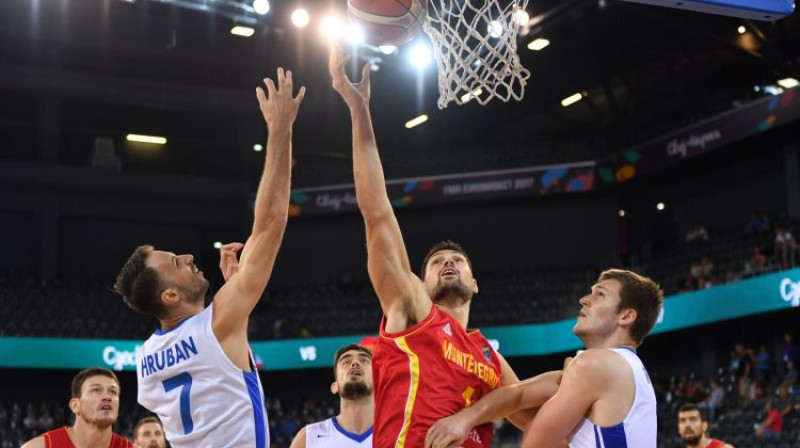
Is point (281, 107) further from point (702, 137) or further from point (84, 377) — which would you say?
point (702, 137)

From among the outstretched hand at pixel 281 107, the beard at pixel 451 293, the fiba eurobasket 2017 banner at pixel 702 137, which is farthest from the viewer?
the fiba eurobasket 2017 banner at pixel 702 137

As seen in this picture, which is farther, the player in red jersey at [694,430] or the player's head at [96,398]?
the player in red jersey at [694,430]

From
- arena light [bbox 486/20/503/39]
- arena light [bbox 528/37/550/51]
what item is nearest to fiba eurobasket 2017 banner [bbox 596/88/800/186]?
arena light [bbox 528/37/550/51]

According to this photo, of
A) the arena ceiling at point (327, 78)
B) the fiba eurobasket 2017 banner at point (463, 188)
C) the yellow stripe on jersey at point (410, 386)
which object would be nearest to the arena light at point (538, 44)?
the arena ceiling at point (327, 78)

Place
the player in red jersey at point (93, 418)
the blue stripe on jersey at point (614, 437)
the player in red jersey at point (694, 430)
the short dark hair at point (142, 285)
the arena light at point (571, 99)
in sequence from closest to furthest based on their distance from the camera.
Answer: the blue stripe on jersey at point (614, 437) < the short dark hair at point (142, 285) < the player in red jersey at point (93, 418) < the player in red jersey at point (694, 430) < the arena light at point (571, 99)

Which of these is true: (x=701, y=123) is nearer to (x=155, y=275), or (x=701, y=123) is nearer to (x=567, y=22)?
(x=567, y=22)

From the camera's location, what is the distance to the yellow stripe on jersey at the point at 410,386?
398cm

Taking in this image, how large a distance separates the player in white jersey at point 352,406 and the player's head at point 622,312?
2395 millimetres

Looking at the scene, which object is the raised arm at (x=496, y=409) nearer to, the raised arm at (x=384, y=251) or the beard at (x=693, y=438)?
the raised arm at (x=384, y=251)

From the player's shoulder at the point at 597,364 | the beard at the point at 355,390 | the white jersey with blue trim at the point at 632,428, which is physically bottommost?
the white jersey with blue trim at the point at 632,428

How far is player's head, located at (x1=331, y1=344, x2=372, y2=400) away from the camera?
627cm

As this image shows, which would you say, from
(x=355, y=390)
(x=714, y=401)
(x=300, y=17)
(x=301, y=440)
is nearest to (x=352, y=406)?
(x=355, y=390)

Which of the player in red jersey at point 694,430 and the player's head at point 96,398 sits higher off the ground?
the player's head at point 96,398

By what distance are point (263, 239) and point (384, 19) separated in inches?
90.7
